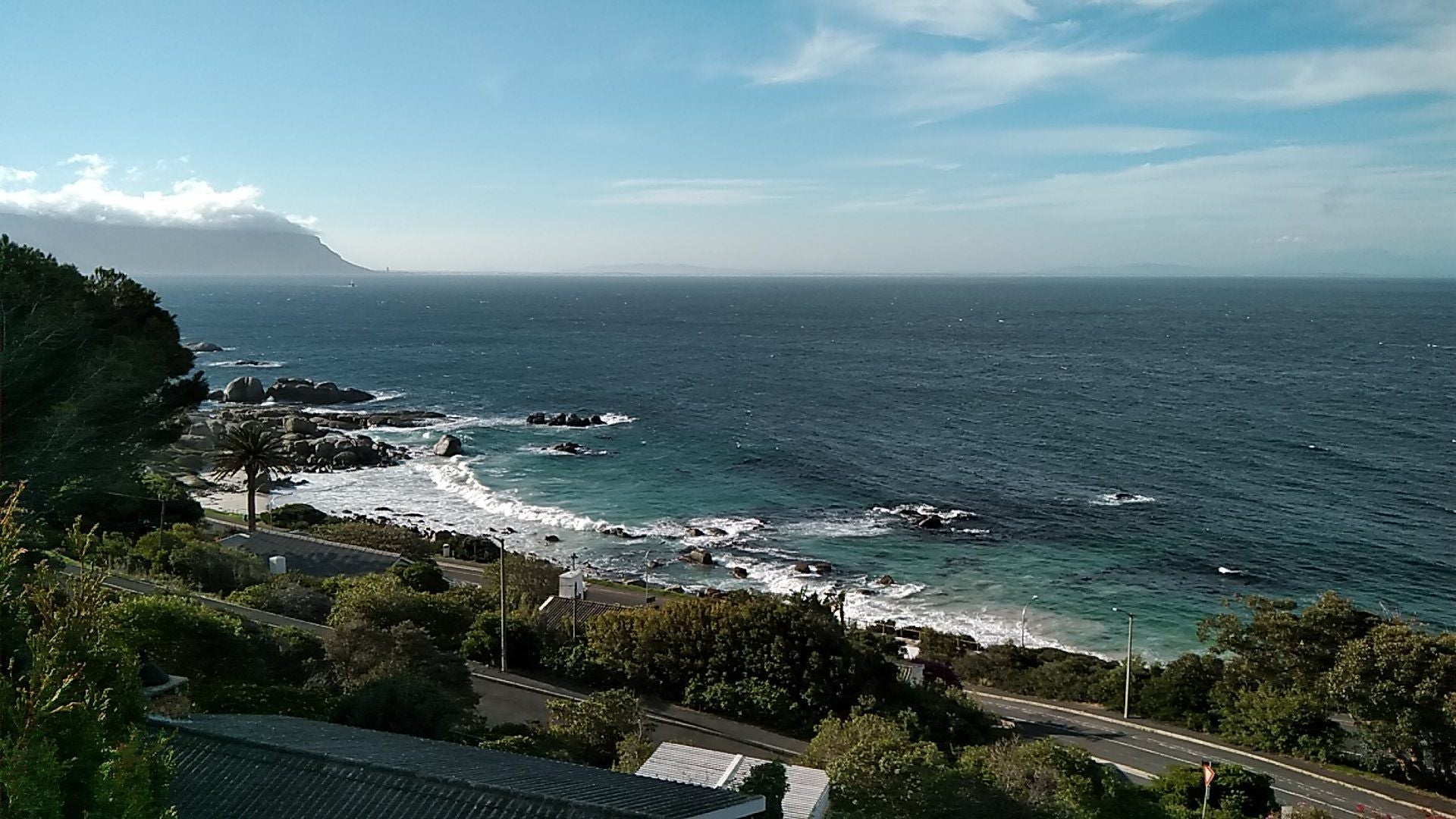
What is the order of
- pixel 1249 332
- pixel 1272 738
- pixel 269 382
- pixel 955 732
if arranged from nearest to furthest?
pixel 955 732, pixel 1272 738, pixel 269 382, pixel 1249 332

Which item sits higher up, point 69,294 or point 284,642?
point 69,294

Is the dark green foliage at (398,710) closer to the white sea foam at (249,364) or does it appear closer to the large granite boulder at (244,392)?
the large granite boulder at (244,392)

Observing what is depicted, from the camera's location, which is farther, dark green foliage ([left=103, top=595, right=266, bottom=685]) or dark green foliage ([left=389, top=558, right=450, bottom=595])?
dark green foliage ([left=389, top=558, right=450, bottom=595])

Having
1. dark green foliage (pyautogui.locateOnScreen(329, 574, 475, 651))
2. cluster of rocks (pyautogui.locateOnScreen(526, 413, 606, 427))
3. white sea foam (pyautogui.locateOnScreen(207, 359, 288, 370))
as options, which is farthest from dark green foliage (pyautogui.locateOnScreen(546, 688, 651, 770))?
white sea foam (pyautogui.locateOnScreen(207, 359, 288, 370))

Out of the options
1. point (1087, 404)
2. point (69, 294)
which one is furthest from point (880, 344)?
point (69, 294)

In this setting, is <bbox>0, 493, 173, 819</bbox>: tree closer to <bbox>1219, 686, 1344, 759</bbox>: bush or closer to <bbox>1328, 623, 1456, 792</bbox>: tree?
<bbox>1328, 623, 1456, 792</bbox>: tree

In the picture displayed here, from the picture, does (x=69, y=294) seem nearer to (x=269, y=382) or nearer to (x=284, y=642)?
(x=284, y=642)

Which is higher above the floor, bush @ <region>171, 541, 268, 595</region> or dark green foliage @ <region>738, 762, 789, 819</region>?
dark green foliage @ <region>738, 762, 789, 819</region>
